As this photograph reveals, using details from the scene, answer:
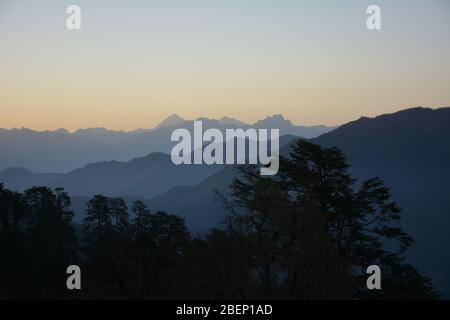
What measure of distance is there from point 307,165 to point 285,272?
42.0ft

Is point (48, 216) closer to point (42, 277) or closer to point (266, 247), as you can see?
point (42, 277)

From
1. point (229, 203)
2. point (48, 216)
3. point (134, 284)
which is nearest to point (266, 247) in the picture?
point (229, 203)

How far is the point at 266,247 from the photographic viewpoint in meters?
20.2

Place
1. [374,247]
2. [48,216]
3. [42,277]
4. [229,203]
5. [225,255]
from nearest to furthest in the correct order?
[225,255] → [229,203] → [374,247] → [42,277] → [48,216]

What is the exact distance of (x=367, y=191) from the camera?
105 ft

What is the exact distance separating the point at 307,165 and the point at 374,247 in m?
6.22

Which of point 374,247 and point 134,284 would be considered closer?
point 134,284

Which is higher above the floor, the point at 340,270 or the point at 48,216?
the point at 48,216

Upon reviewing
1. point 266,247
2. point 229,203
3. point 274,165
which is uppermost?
point 274,165

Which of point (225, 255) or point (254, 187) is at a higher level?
point (254, 187)
